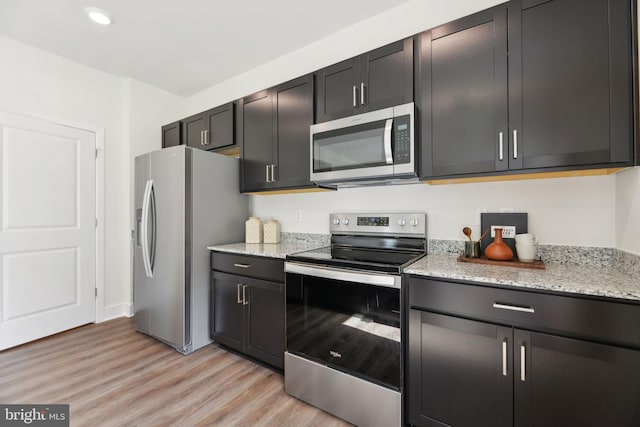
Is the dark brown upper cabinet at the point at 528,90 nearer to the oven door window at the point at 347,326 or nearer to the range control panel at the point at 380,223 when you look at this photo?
the range control panel at the point at 380,223

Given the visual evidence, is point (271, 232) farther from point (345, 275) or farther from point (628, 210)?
point (628, 210)

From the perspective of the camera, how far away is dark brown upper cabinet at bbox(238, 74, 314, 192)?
7.43 ft

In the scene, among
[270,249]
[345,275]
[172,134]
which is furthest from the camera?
[172,134]

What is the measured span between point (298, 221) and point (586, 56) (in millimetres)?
2190

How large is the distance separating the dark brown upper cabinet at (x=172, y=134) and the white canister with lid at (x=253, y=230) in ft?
4.60

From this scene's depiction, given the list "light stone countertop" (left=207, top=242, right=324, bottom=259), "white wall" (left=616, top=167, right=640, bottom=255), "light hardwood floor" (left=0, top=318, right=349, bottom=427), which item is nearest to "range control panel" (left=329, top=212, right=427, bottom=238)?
"light stone countertop" (left=207, top=242, right=324, bottom=259)

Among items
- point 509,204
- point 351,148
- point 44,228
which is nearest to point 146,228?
point 44,228

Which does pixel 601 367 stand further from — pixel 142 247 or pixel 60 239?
pixel 60 239

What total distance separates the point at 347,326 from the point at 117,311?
3.00 metres

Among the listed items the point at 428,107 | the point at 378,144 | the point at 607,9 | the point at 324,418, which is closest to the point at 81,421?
the point at 324,418

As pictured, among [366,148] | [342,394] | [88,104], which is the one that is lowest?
[342,394]

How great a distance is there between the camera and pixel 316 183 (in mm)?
2176

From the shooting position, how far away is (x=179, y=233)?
2.38m

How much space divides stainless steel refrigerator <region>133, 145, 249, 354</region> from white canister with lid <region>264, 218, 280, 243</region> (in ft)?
1.04
